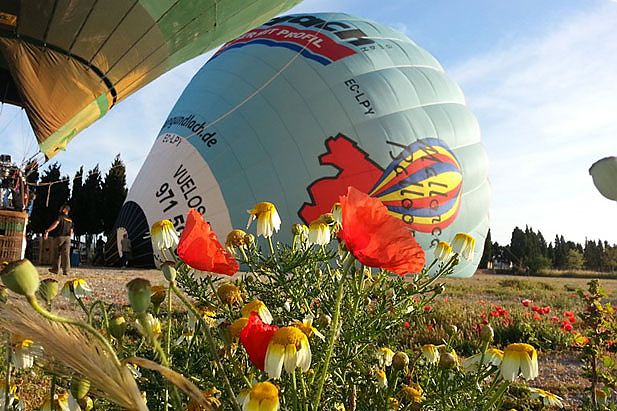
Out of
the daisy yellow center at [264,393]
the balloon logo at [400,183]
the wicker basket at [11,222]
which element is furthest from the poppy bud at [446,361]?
the wicker basket at [11,222]

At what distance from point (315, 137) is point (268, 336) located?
8.83 m

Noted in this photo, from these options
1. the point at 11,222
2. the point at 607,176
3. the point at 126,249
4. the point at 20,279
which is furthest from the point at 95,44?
the point at 607,176

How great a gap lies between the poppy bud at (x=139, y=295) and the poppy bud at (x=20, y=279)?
0.36 feet

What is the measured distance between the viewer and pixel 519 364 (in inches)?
39.7

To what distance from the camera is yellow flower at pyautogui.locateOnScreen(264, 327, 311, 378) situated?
804mm

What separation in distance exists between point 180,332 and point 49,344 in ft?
3.47

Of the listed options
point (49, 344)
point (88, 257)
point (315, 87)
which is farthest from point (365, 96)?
point (88, 257)

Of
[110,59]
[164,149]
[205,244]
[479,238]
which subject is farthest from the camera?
[479,238]

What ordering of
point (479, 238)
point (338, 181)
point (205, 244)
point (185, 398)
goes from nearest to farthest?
point (205, 244), point (185, 398), point (338, 181), point (479, 238)

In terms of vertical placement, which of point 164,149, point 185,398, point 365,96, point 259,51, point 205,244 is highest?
point 259,51

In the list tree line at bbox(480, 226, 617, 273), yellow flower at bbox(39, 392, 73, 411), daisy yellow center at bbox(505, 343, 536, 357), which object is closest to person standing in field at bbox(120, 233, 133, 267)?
yellow flower at bbox(39, 392, 73, 411)

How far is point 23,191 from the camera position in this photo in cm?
948

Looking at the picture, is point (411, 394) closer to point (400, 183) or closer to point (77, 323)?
point (77, 323)

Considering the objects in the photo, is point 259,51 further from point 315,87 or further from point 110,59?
point 110,59
